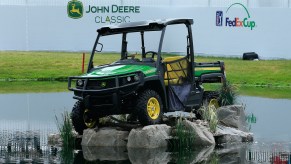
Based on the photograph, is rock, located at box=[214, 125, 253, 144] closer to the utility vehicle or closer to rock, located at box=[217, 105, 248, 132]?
rock, located at box=[217, 105, 248, 132]

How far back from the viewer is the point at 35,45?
4366 centimetres

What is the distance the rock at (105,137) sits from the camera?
14827 mm

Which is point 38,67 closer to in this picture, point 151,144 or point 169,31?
point 169,31

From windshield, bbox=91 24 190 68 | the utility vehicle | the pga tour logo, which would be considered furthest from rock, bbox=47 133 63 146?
the pga tour logo

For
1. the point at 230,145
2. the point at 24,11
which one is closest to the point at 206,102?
the point at 230,145

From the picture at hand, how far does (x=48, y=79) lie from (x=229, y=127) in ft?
61.6

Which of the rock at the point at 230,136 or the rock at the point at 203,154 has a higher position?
the rock at the point at 230,136

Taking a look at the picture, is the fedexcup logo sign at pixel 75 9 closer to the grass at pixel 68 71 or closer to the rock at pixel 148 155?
the grass at pixel 68 71

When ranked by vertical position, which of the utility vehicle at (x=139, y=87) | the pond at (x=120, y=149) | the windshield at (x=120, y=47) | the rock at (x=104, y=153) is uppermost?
the windshield at (x=120, y=47)

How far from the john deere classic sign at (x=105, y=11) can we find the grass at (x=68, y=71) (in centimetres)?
210

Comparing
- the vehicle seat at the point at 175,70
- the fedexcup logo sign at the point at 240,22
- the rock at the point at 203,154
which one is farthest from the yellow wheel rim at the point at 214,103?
the fedexcup logo sign at the point at 240,22

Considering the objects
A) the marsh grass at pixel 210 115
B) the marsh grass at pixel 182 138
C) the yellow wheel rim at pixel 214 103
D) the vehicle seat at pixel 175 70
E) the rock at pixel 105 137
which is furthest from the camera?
the yellow wheel rim at pixel 214 103

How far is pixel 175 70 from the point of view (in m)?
16.1

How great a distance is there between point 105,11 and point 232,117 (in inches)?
1049
